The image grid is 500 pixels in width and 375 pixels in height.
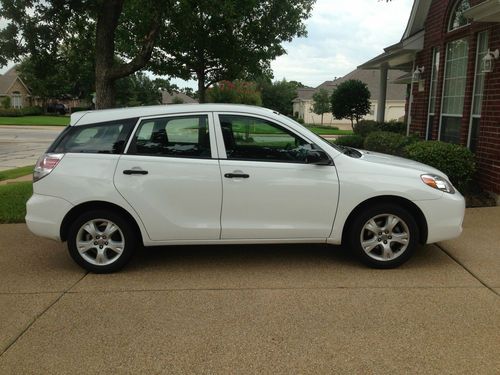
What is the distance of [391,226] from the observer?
5055mm

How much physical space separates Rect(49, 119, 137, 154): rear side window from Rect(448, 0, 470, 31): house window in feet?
26.0

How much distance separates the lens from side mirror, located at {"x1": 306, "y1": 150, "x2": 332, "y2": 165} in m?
4.98

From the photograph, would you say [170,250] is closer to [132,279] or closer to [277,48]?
[132,279]

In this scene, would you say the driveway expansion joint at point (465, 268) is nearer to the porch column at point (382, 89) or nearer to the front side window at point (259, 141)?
the front side window at point (259, 141)

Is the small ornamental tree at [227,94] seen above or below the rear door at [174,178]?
above

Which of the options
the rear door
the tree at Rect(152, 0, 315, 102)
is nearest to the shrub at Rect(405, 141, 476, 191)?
the rear door

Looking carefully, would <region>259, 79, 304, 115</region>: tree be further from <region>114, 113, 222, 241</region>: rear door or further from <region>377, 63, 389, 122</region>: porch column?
<region>114, 113, 222, 241</region>: rear door

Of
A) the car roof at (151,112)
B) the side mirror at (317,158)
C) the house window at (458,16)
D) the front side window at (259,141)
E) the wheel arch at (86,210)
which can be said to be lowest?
the wheel arch at (86,210)

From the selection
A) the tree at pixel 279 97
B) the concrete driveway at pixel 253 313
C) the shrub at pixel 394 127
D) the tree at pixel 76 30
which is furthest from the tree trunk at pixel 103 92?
the tree at pixel 279 97

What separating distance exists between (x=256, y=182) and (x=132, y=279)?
1.59m

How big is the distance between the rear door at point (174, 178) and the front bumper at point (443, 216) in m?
2.14

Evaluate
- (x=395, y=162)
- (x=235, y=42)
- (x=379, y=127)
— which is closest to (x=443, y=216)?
(x=395, y=162)

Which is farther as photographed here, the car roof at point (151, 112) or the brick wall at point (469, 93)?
the brick wall at point (469, 93)

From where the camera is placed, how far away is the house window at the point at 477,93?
29.9 feet
